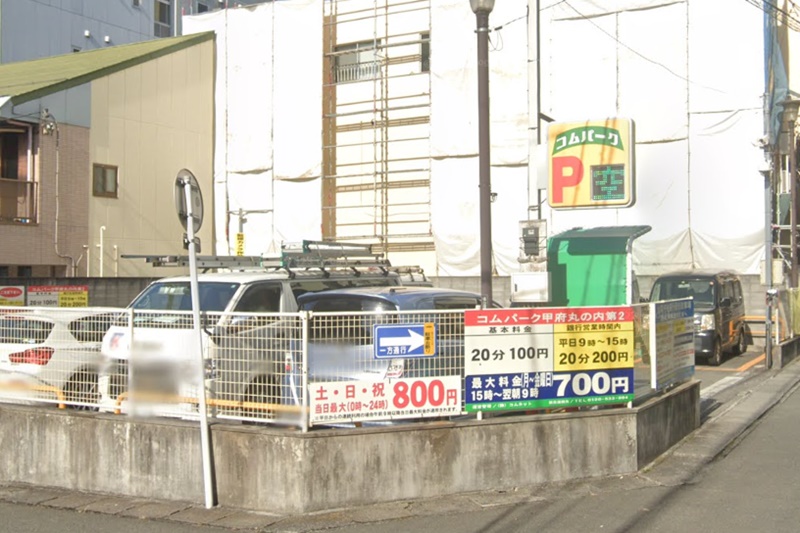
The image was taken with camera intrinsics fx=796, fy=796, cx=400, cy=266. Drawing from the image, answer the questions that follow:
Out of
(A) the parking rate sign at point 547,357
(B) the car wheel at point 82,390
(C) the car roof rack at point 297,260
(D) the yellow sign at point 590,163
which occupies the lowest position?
(B) the car wheel at point 82,390

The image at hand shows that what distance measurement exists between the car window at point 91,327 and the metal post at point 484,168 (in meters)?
3.93

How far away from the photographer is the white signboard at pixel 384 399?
6906mm

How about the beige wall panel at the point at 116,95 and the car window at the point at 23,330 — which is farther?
the beige wall panel at the point at 116,95

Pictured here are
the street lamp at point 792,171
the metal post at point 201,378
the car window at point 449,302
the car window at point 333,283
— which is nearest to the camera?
the metal post at point 201,378

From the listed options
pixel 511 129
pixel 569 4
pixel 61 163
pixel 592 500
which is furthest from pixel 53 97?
pixel 592 500

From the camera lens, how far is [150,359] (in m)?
7.64

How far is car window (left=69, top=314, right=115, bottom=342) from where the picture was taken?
26.5 feet

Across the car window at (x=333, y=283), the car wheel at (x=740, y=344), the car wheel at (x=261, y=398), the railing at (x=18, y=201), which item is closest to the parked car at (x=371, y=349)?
the car wheel at (x=261, y=398)

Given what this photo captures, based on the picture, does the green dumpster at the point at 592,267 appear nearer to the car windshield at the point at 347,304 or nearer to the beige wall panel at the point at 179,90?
the car windshield at the point at 347,304

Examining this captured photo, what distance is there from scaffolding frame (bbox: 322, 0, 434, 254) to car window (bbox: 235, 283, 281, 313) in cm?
1546

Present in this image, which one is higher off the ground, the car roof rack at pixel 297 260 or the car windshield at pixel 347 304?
the car roof rack at pixel 297 260

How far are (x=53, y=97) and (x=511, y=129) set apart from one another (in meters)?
13.1

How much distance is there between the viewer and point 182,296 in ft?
33.4

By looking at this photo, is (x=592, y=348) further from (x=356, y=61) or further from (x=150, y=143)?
(x=356, y=61)
